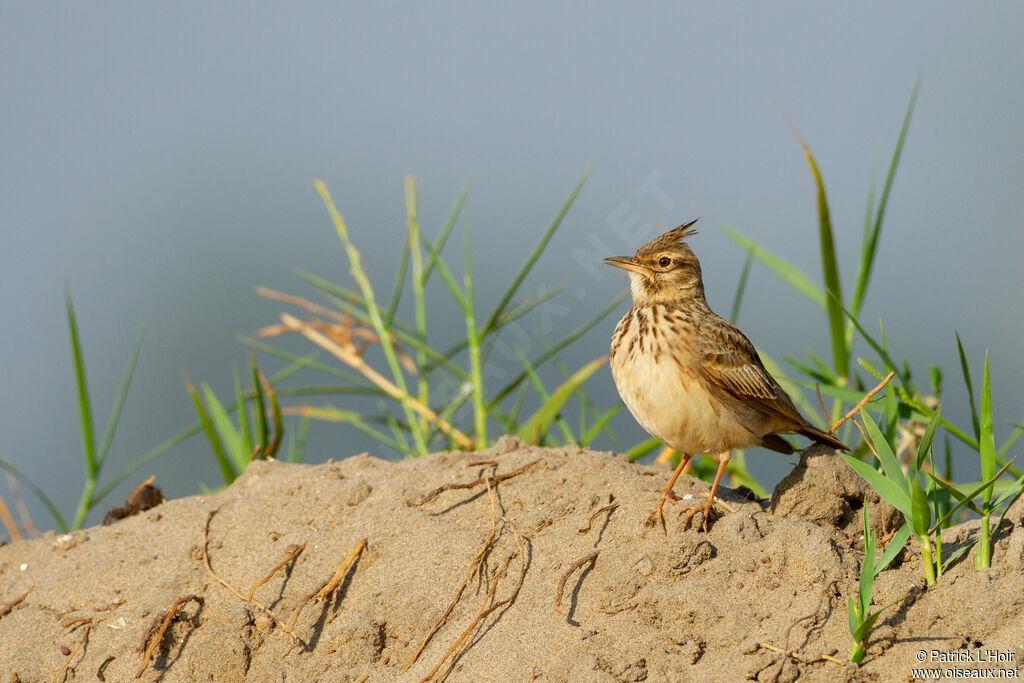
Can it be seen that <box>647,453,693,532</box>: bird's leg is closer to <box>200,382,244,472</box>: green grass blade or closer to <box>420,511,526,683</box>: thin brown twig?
<box>420,511,526,683</box>: thin brown twig

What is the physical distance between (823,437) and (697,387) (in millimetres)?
678

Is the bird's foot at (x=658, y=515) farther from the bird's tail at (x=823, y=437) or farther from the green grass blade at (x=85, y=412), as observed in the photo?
the green grass blade at (x=85, y=412)

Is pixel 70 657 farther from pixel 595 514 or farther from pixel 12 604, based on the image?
pixel 595 514

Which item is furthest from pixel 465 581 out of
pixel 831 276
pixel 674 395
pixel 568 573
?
pixel 831 276

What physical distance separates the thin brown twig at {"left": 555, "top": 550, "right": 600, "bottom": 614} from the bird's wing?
3.71ft

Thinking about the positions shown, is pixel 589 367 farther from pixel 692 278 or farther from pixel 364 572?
pixel 364 572

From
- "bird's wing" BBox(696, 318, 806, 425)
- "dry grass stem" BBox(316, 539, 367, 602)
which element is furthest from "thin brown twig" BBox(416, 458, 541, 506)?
"bird's wing" BBox(696, 318, 806, 425)

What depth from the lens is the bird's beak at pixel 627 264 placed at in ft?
16.5

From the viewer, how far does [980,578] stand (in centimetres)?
344

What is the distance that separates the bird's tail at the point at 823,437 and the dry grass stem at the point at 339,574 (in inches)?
87.5

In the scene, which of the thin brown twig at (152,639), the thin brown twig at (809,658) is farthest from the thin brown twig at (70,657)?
the thin brown twig at (809,658)

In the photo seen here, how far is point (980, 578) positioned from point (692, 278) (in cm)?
216

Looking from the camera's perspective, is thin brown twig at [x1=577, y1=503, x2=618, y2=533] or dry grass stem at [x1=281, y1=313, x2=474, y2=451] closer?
thin brown twig at [x1=577, y1=503, x2=618, y2=533]

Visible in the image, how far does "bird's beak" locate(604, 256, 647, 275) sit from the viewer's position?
504cm
